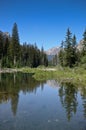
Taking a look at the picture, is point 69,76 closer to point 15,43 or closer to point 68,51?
point 68,51

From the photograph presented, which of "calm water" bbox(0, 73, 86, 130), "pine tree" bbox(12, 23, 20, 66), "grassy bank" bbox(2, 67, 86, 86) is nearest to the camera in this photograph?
"calm water" bbox(0, 73, 86, 130)

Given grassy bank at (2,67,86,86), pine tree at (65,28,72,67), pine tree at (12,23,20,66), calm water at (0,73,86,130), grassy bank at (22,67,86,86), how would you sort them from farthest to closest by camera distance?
pine tree at (12,23,20,66), pine tree at (65,28,72,67), grassy bank at (2,67,86,86), grassy bank at (22,67,86,86), calm water at (0,73,86,130)

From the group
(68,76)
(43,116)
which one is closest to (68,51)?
(68,76)

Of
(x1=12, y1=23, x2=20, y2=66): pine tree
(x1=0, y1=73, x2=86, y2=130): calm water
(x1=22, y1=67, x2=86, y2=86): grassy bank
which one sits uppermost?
(x1=12, y1=23, x2=20, y2=66): pine tree

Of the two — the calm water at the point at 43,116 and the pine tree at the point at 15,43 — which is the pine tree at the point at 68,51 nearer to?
the pine tree at the point at 15,43

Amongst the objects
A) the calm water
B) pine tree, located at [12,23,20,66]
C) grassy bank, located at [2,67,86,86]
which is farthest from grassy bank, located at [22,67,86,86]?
pine tree, located at [12,23,20,66]

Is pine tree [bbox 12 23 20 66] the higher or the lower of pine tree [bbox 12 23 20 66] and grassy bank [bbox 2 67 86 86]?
the higher

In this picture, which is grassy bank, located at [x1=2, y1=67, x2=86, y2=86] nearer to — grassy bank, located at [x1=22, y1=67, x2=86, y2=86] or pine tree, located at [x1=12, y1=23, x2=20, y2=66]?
grassy bank, located at [x1=22, y1=67, x2=86, y2=86]

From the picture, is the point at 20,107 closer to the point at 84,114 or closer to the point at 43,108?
the point at 43,108

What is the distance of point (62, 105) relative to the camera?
15547 millimetres

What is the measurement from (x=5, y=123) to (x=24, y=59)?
90.2 m

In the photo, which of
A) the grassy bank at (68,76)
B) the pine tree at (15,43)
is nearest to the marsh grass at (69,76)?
the grassy bank at (68,76)

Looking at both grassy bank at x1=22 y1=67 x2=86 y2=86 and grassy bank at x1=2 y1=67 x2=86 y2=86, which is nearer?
grassy bank at x1=22 y1=67 x2=86 y2=86

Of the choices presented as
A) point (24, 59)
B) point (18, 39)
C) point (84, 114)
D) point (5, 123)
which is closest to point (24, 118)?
point (5, 123)
